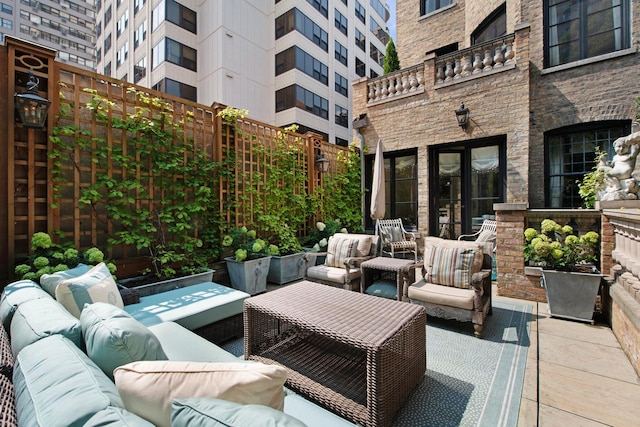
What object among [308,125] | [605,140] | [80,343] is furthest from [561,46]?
[308,125]

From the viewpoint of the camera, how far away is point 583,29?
5516 mm

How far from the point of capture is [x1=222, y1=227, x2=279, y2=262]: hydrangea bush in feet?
15.3

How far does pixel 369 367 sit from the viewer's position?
179 cm

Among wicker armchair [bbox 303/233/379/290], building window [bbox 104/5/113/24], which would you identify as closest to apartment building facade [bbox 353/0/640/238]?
wicker armchair [bbox 303/233/379/290]

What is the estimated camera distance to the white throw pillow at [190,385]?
97 centimetres

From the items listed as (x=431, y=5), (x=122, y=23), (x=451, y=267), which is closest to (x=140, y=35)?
(x=122, y=23)

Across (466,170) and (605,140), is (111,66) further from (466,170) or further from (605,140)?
(605,140)

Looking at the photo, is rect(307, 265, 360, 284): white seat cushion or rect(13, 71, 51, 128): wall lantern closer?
rect(13, 71, 51, 128): wall lantern

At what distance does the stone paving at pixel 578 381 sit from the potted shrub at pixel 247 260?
11.8 feet

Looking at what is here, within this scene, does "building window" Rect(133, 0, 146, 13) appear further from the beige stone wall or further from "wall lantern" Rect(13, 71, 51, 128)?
"wall lantern" Rect(13, 71, 51, 128)

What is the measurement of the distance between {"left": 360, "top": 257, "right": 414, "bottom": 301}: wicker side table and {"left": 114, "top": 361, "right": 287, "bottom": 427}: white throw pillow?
9.24 ft

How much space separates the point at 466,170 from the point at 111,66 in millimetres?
22062

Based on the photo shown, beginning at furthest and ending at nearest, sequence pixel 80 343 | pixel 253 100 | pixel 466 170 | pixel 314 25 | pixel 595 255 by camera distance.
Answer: pixel 314 25 < pixel 253 100 < pixel 466 170 < pixel 595 255 < pixel 80 343

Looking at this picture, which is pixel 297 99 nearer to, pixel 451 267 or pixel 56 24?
pixel 451 267
